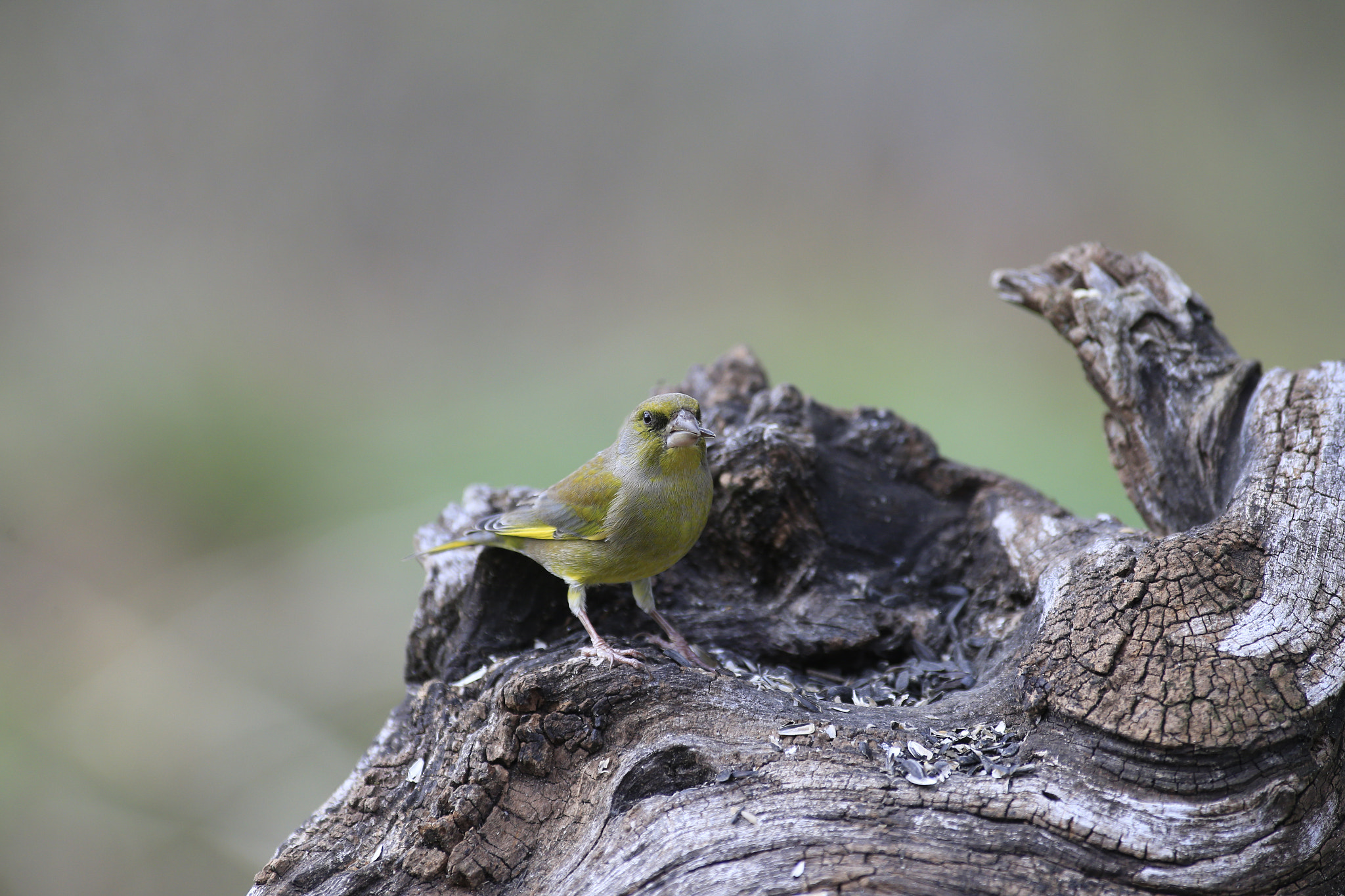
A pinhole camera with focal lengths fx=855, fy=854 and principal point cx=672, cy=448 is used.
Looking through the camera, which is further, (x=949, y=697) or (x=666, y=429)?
(x=666, y=429)

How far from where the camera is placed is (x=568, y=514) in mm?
3707

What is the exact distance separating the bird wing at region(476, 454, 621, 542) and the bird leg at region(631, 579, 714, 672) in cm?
38

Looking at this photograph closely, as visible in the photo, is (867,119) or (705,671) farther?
(867,119)

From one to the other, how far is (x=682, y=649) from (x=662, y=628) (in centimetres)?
29

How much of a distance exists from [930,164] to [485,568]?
327 inches

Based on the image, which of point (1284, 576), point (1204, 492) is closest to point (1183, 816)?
point (1284, 576)

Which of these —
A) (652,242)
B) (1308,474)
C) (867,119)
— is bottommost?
(1308,474)

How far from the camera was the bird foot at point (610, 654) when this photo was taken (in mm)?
3070

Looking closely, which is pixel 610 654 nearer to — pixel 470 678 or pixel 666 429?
pixel 470 678

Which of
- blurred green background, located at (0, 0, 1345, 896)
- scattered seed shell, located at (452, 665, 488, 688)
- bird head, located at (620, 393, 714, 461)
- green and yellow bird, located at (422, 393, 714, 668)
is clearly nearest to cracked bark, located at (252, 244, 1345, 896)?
scattered seed shell, located at (452, 665, 488, 688)

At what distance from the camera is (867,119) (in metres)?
10.3

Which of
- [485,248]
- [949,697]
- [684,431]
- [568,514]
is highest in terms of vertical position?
[485,248]

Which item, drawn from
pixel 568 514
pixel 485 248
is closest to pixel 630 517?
pixel 568 514

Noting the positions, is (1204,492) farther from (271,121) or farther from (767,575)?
(271,121)
